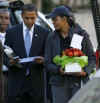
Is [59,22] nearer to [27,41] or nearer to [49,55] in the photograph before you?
[49,55]

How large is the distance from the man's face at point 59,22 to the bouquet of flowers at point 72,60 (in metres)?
0.41

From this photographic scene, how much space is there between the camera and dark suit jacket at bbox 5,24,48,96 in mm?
8719

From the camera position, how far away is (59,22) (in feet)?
26.1

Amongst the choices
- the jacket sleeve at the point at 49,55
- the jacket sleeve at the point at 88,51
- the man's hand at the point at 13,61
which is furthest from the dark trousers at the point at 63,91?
the man's hand at the point at 13,61

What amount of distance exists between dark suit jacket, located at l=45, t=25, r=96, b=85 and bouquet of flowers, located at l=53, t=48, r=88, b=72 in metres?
0.16

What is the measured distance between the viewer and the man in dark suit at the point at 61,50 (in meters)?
7.86

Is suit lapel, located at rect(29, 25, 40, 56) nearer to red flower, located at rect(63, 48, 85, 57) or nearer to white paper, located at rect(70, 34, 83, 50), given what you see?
white paper, located at rect(70, 34, 83, 50)

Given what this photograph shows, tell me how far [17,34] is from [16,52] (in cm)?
27

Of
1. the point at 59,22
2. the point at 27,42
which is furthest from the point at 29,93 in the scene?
the point at 59,22

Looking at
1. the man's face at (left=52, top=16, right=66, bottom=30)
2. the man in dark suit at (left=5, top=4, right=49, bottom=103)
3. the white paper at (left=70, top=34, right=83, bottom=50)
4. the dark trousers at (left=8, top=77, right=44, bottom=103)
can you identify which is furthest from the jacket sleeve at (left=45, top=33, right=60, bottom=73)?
Answer: the dark trousers at (left=8, top=77, right=44, bottom=103)

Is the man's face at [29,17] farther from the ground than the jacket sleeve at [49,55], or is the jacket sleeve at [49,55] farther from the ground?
the man's face at [29,17]

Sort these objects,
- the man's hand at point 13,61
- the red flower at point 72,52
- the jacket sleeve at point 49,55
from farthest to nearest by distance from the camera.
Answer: the man's hand at point 13,61
the jacket sleeve at point 49,55
the red flower at point 72,52

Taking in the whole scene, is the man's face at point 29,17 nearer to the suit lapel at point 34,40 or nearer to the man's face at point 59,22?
the suit lapel at point 34,40

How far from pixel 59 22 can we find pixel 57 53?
417 mm
